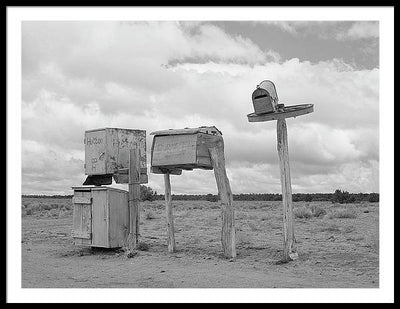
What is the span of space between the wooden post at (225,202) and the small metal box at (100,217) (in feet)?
9.54

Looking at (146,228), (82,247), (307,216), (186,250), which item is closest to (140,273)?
(186,250)

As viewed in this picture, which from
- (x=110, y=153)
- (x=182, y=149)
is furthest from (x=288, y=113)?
(x=110, y=153)

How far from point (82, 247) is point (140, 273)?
4.39 meters

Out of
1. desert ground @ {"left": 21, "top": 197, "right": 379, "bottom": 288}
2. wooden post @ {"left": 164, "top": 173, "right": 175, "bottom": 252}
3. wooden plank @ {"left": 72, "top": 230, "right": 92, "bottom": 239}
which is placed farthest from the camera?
wooden plank @ {"left": 72, "top": 230, "right": 92, "bottom": 239}

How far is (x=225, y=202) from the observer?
11.4 metres

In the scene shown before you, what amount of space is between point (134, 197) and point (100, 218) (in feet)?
3.27

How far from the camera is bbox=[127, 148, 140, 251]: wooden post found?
41.8ft

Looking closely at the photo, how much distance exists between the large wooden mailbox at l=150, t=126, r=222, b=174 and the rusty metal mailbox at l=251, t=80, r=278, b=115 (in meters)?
1.41

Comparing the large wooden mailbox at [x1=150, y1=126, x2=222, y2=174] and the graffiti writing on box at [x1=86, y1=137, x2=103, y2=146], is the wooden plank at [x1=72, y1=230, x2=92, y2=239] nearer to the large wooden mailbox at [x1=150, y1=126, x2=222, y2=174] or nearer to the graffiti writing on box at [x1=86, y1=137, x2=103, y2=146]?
the graffiti writing on box at [x1=86, y1=137, x2=103, y2=146]

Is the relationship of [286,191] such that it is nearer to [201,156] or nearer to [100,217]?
[201,156]

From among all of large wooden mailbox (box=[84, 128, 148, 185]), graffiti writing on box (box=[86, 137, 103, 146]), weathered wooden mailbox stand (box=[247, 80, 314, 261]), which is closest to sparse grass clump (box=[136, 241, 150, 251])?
large wooden mailbox (box=[84, 128, 148, 185])

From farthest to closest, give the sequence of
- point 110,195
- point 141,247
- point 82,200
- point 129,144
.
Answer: point 129,144
point 82,200
point 141,247
point 110,195

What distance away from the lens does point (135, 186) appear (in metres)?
12.8

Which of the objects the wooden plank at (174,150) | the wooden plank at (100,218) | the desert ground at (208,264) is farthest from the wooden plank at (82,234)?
the wooden plank at (174,150)
